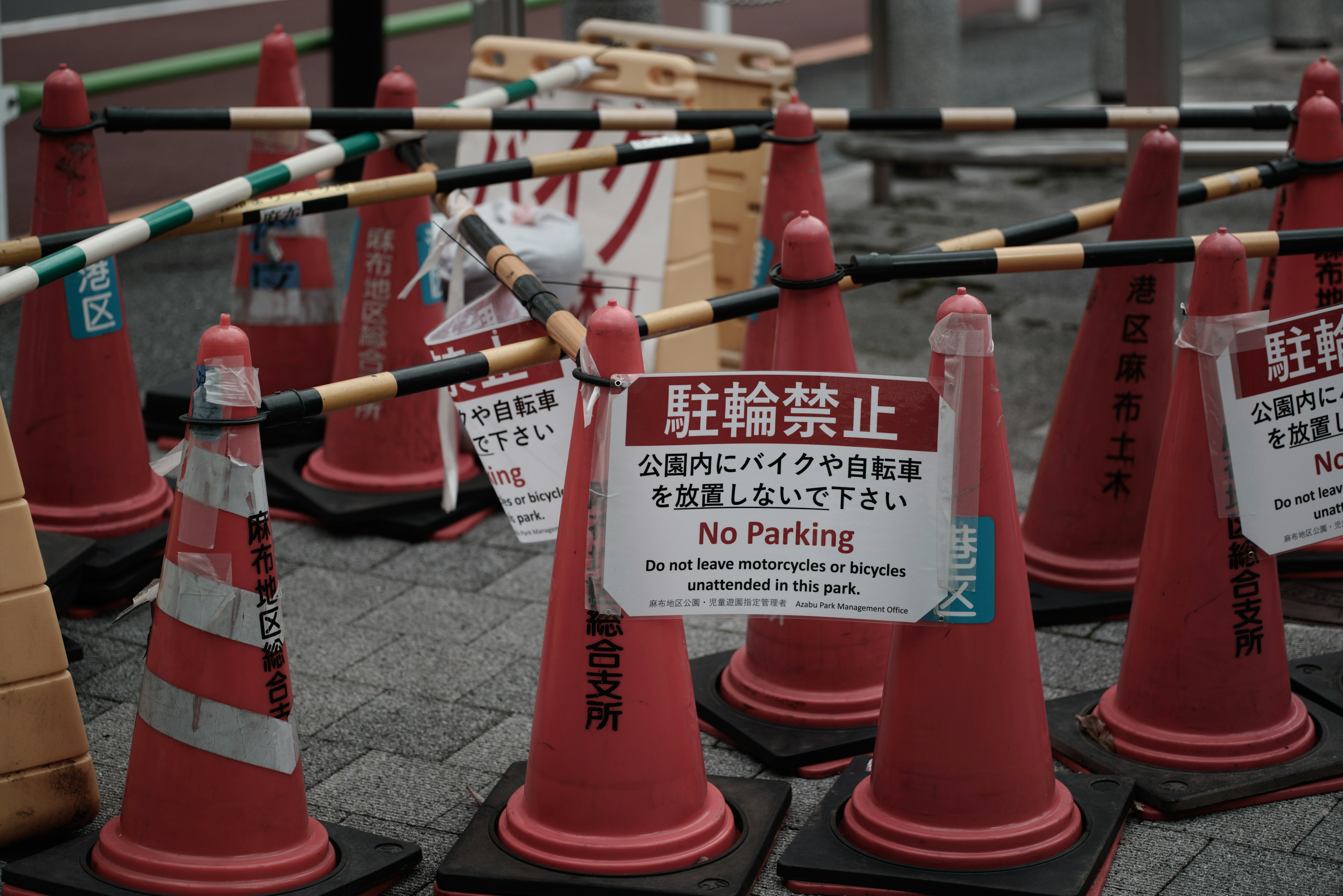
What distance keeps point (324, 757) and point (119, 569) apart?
1097 millimetres

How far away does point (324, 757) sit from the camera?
343 cm

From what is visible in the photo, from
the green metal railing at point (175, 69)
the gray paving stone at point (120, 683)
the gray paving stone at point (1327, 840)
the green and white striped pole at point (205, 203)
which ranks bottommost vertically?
the gray paving stone at point (1327, 840)

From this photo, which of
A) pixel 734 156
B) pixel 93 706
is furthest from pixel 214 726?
pixel 734 156

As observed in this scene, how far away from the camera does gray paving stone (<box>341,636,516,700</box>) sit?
3779 millimetres

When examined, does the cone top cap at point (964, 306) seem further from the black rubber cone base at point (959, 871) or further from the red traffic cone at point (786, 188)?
the red traffic cone at point (786, 188)

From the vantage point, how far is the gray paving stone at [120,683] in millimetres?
3699

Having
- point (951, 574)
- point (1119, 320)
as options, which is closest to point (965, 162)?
point (1119, 320)

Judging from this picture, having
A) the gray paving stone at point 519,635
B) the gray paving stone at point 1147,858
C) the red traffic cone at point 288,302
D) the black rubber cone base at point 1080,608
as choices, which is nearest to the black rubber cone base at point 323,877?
the gray paving stone at point 519,635

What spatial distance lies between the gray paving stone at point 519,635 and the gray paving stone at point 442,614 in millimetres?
22

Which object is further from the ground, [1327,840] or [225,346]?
[225,346]

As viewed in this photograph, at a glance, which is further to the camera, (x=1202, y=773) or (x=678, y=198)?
(x=678, y=198)

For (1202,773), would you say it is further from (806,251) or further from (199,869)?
(199,869)

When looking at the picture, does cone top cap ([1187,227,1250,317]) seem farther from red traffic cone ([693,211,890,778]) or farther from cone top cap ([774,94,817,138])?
cone top cap ([774,94,817,138])

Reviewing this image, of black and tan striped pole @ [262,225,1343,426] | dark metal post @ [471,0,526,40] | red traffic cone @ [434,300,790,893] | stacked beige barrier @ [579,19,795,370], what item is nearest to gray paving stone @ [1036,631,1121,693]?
black and tan striped pole @ [262,225,1343,426]
